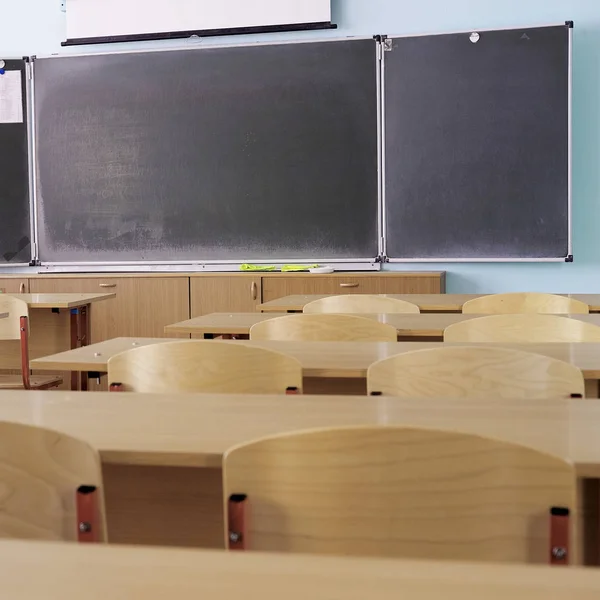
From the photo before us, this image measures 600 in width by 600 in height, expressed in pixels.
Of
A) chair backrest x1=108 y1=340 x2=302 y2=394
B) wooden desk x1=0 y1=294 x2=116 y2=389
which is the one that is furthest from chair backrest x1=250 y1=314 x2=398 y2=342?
wooden desk x1=0 y1=294 x2=116 y2=389

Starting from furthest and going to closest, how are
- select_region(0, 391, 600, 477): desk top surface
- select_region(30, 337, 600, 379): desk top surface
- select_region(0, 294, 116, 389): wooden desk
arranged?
1. select_region(0, 294, 116, 389): wooden desk
2. select_region(30, 337, 600, 379): desk top surface
3. select_region(0, 391, 600, 477): desk top surface

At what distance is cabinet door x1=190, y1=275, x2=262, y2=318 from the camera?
5.32 m

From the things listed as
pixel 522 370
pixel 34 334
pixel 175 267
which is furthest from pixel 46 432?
pixel 175 267

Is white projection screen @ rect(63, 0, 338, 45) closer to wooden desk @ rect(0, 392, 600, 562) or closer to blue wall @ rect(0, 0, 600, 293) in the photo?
blue wall @ rect(0, 0, 600, 293)

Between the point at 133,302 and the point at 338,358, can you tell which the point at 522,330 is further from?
the point at 133,302

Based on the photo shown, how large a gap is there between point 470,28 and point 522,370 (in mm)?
4004

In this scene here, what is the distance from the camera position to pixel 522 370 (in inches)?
68.6

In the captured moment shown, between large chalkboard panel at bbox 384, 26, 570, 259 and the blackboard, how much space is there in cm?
263

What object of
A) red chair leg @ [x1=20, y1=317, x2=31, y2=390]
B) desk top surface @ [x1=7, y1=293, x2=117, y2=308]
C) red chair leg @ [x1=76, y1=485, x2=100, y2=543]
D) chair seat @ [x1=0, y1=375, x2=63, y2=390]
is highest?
desk top surface @ [x1=7, y1=293, x2=117, y2=308]

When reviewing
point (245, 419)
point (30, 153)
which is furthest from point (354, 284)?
point (245, 419)

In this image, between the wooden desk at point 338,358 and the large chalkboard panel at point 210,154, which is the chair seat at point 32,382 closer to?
the wooden desk at point 338,358

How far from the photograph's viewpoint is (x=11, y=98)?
232 inches

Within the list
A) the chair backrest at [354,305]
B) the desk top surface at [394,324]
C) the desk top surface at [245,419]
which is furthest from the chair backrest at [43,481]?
the chair backrest at [354,305]

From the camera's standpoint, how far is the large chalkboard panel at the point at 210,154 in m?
5.40
